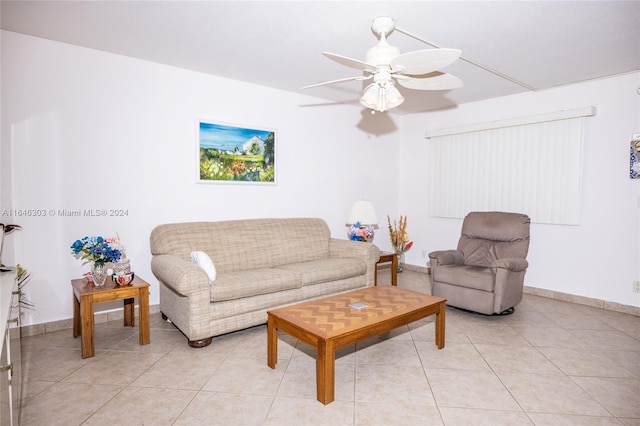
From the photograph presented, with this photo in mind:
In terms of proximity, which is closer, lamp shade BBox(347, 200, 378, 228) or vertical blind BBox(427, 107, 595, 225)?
vertical blind BBox(427, 107, 595, 225)

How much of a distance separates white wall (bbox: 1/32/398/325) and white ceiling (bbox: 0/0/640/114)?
0.77 ft

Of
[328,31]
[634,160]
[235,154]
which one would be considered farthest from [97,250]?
[634,160]

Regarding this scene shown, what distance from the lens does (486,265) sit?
4023 mm

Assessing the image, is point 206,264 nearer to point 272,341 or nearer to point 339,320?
point 272,341

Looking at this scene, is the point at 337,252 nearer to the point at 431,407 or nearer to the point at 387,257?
the point at 387,257

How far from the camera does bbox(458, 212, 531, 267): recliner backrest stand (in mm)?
3842

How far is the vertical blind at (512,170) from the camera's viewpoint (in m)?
4.22

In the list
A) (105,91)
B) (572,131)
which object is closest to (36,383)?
(105,91)

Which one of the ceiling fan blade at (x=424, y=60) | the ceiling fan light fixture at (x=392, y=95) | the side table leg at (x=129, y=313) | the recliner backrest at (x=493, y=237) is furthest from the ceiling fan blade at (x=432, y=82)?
the side table leg at (x=129, y=313)

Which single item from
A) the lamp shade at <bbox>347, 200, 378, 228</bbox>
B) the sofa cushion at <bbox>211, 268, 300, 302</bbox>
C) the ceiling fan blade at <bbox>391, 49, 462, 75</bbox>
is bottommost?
the sofa cushion at <bbox>211, 268, 300, 302</bbox>

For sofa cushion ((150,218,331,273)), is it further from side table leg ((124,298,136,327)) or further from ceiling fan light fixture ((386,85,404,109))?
ceiling fan light fixture ((386,85,404,109))

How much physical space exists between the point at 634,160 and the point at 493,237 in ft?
5.23

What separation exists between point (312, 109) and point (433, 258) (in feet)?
8.23

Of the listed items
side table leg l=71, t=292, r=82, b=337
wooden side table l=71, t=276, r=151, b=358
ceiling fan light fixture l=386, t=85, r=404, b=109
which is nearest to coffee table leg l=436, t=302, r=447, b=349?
ceiling fan light fixture l=386, t=85, r=404, b=109
